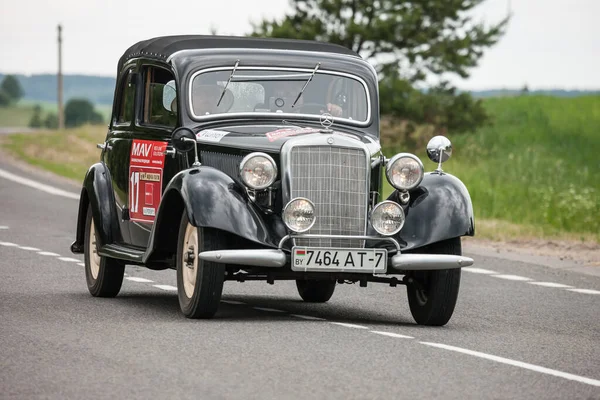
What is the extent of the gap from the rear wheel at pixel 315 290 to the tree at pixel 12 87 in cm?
18069

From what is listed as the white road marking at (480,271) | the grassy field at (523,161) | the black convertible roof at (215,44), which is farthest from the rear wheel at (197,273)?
the grassy field at (523,161)

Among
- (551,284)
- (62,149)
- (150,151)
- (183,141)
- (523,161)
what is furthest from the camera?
(62,149)

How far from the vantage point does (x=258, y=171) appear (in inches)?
411

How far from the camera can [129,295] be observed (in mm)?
12898

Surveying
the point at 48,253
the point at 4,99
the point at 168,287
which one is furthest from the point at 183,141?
the point at 4,99

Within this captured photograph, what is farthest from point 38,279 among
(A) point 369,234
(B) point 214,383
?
(B) point 214,383

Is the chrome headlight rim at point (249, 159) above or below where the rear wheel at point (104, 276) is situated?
above

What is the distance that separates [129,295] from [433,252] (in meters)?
3.39

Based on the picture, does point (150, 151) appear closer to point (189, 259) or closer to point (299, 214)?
point (189, 259)

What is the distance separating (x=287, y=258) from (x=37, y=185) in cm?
2220

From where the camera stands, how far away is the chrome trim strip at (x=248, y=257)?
9.93 m

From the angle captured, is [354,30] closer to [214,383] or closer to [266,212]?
[266,212]

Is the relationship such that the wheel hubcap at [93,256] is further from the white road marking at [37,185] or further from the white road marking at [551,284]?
the white road marking at [37,185]

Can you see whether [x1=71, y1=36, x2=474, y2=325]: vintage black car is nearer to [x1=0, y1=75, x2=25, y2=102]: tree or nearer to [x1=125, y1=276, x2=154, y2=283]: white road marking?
[x1=125, y1=276, x2=154, y2=283]: white road marking
